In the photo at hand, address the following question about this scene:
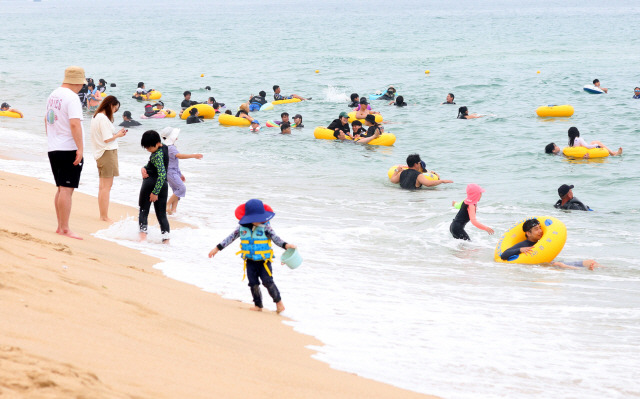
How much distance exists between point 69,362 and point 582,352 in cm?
434

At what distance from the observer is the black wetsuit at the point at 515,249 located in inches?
385

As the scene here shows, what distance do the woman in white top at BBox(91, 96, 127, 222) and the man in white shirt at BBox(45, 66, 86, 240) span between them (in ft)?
4.17

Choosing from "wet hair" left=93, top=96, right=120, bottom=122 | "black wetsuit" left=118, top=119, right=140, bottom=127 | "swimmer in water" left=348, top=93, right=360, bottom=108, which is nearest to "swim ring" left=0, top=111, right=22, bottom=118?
"black wetsuit" left=118, top=119, right=140, bottom=127

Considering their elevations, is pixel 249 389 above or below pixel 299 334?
above

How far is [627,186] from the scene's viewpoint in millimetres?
15719

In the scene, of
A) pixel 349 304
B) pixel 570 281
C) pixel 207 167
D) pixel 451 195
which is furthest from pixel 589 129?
pixel 349 304

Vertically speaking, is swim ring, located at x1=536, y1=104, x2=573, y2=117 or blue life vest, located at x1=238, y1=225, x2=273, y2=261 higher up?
blue life vest, located at x1=238, y1=225, x2=273, y2=261

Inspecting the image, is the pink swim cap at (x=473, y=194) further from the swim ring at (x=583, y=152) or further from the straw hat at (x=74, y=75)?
the swim ring at (x=583, y=152)

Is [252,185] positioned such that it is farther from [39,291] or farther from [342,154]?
[39,291]

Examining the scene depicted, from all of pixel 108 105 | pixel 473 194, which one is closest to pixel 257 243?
pixel 108 105

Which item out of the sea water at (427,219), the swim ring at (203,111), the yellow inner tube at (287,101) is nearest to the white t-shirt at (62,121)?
the sea water at (427,219)

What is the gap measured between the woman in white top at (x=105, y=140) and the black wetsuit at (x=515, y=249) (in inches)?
211

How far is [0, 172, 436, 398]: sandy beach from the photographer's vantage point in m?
3.45

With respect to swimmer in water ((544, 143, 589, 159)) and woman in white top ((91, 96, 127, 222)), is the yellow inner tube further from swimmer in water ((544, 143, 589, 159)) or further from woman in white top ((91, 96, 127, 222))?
woman in white top ((91, 96, 127, 222))
